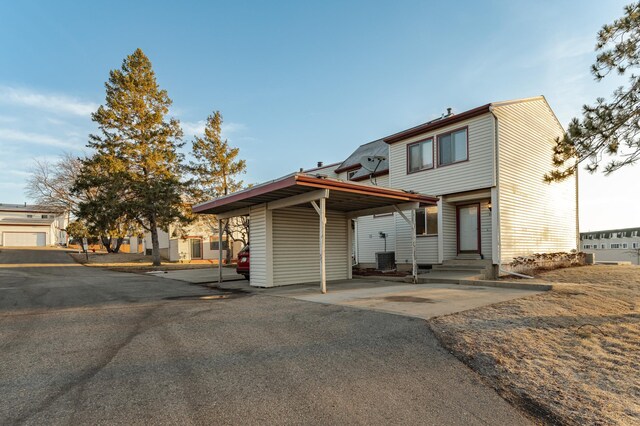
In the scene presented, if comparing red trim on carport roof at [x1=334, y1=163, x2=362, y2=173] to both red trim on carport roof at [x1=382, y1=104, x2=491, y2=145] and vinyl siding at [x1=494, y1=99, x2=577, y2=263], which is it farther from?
vinyl siding at [x1=494, y1=99, x2=577, y2=263]

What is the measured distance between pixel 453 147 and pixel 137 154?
61.3 ft

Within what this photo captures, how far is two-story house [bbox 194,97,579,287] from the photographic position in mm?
11609

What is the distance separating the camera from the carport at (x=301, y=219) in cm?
1000

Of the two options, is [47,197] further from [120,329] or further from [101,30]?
[120,329]

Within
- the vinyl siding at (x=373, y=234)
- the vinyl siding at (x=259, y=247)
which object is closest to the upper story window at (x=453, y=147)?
the vinyl siding at (x=373, y=234)

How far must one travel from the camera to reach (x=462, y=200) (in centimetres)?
1370

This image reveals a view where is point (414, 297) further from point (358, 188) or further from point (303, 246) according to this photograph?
point (303, 246)

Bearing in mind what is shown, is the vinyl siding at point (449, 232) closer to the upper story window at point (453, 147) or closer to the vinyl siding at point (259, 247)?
the upper story window at point (453, 147)

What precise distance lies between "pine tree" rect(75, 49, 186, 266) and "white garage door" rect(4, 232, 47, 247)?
35.8m

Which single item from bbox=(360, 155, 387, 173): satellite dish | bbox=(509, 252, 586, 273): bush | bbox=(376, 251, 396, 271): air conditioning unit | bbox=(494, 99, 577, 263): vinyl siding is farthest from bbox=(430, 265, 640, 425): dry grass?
bbox=(360, 155, 387, 173): satellite dish

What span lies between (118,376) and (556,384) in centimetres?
458

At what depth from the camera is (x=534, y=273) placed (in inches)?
493

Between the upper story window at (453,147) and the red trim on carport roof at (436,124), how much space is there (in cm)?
45

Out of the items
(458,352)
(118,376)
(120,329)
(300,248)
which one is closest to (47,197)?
(300,248)
